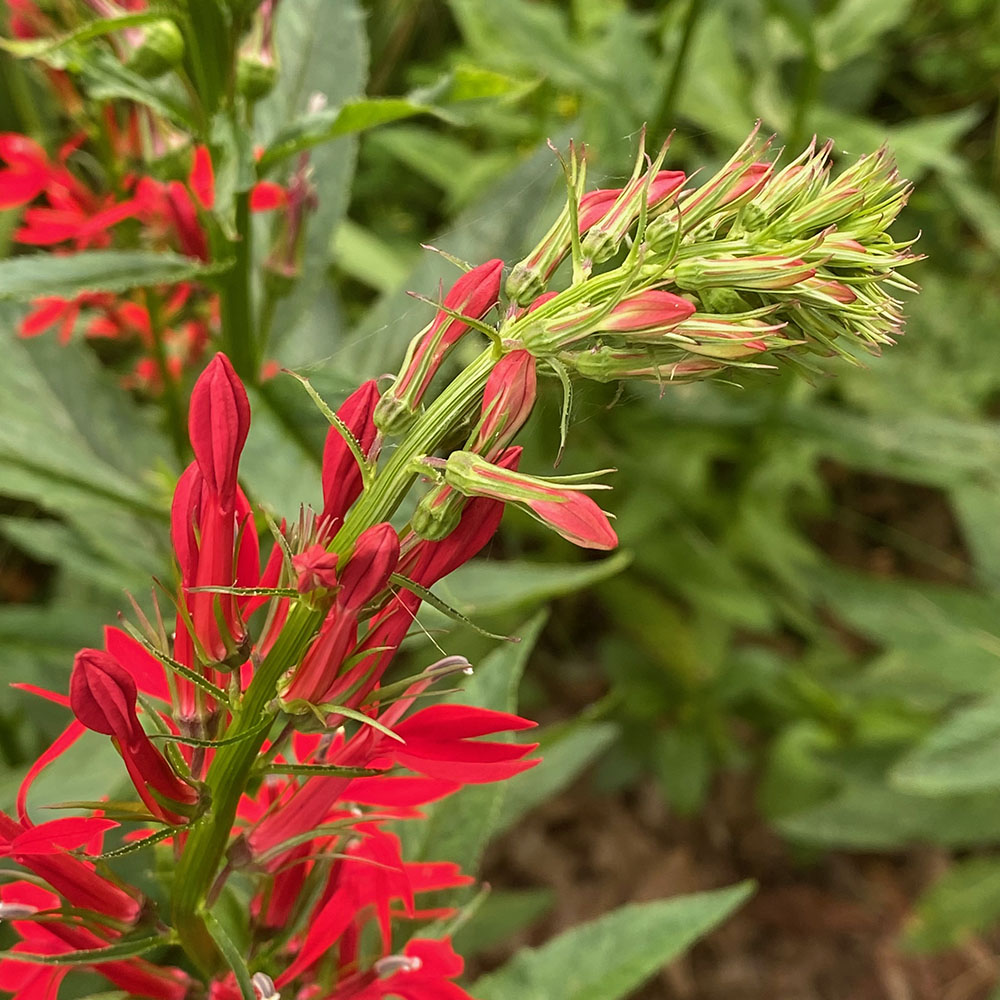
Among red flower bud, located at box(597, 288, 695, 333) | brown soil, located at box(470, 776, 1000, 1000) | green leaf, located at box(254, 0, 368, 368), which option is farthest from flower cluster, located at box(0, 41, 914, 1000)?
brown soil, located at box(470, 776, 1000, 1000)

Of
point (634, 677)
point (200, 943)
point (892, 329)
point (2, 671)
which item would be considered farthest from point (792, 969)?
point (892, 329)

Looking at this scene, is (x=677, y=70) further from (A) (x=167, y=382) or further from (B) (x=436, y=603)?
(B) (x=436, y=603)

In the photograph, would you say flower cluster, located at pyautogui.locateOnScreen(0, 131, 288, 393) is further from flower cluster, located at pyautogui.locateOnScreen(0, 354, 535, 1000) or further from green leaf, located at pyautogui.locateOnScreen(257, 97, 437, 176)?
flower cluster, located at pyautogui.locateOnScreen(0, 354, 535, 1000)

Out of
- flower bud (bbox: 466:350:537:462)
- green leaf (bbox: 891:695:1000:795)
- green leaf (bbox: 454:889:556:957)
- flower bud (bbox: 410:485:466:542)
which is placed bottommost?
green leaf (bbox: 454:889:556:957)

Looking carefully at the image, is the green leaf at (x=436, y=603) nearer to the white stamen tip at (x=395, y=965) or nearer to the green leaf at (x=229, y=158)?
the white stamen tip at (x=395, y=965)

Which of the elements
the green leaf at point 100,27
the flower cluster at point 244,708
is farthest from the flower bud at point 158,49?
the flower cluster at point 244,708
